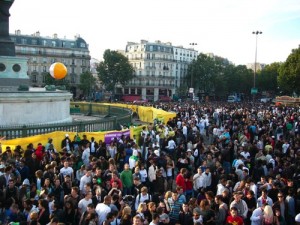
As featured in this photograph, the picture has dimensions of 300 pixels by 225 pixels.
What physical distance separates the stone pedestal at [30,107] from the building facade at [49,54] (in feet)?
203

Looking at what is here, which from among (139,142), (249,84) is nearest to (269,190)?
(139,142)

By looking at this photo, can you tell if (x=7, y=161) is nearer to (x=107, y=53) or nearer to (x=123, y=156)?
(x=123, y=156)

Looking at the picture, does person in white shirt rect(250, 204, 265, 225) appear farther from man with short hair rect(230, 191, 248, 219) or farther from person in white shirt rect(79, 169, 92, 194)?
person in white shirt rect(79, 169, 92, 194)

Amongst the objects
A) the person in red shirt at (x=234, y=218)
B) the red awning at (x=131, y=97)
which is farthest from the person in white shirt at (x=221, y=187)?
the red awning at (x=131, y=97)

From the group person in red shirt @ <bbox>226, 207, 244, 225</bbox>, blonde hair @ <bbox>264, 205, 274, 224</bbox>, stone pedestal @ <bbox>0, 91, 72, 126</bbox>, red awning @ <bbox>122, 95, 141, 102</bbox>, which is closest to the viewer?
person in red shirt @ <bbox>226, 207, 244, 225</bbox>

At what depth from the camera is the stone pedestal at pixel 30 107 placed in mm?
21188

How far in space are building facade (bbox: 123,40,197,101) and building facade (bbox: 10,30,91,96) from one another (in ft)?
45.5

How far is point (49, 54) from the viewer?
289ft

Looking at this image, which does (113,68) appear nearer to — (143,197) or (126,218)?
(143,197)

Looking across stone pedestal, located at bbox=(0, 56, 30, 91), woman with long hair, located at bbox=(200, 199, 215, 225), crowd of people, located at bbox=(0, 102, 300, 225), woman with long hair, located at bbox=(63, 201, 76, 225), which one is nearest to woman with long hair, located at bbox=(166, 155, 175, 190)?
crowd of people, located at bbox=(0, 102, 300, 225)

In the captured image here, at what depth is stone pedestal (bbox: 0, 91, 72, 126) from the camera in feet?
69.5

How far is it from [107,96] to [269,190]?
88.8m

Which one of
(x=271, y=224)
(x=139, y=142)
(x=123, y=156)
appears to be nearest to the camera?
(x=271, y=224)

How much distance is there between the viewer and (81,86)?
86125mm
